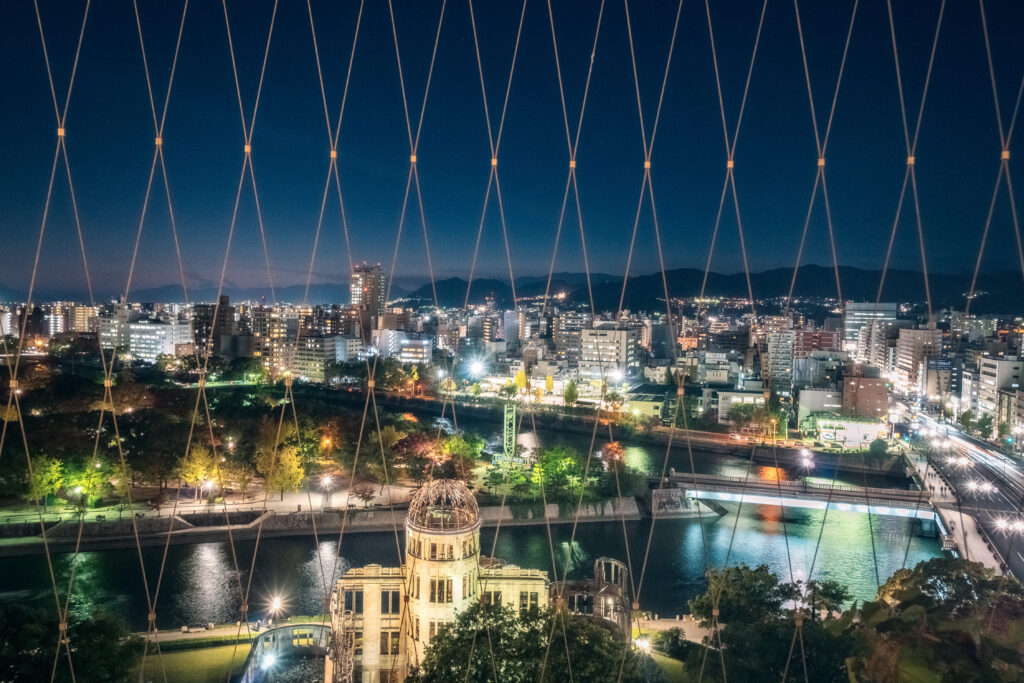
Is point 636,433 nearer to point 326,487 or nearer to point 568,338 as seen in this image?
point 326,487

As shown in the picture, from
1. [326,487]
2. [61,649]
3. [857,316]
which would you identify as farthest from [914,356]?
[61,649]

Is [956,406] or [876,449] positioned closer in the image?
[876,449]

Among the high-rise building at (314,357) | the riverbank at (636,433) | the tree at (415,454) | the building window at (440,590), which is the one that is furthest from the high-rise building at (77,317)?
the building window at (440,590)

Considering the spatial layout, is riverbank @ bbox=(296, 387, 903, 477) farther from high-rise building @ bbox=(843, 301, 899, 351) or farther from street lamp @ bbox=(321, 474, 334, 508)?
high-rise building @ bbox=(843, 301, 899, 351)

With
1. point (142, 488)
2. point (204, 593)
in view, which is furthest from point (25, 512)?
point (204, 593)

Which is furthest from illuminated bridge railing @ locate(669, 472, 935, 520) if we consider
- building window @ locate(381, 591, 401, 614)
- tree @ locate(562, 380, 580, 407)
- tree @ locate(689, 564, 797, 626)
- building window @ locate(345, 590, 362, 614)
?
tree @ locate(562, 380, 580, 407)

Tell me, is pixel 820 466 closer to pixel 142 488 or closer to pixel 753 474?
pixel 753 474
